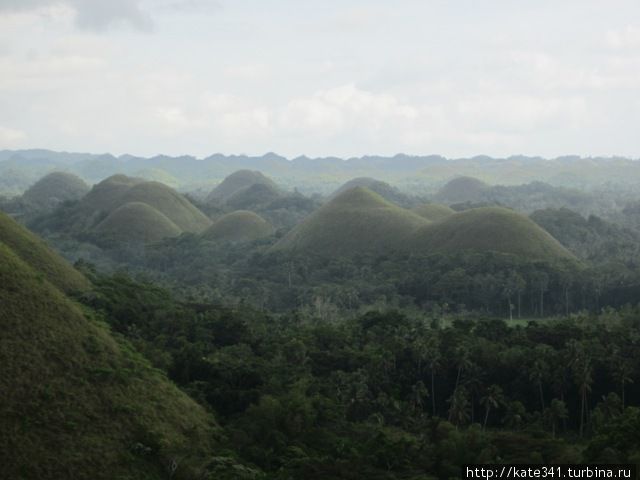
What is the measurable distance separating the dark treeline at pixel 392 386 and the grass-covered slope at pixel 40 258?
7.62 ft

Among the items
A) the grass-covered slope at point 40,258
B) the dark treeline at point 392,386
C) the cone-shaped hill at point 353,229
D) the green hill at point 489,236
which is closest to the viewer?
the dark treeline at point 392,386

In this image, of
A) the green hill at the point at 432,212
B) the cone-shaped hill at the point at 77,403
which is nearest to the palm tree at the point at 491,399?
the cone-shaped hill at the point at 77,403

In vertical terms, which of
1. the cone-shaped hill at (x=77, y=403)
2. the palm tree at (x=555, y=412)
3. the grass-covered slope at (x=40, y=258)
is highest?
the grass-covered slope at (x=40, y=258)

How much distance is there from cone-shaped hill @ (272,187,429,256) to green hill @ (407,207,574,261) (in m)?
4.69

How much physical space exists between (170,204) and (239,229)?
25.7 metres

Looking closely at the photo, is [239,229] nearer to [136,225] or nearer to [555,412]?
[136,225]

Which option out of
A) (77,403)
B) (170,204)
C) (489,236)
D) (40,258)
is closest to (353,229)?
(489,236)

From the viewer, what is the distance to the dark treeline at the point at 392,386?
120ft

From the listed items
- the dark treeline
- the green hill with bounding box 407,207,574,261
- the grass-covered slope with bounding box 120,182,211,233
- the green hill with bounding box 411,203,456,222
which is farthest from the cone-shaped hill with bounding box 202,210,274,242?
the dark treeline

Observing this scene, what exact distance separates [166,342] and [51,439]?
683 inches

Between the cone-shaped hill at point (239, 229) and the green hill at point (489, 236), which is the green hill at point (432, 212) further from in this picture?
the cone-shaped hill at point (239, 229)

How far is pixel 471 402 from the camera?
49844 mm

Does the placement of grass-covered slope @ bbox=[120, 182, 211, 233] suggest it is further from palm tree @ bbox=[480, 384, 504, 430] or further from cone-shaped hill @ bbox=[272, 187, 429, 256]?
palm tree @ bbox=[480, 384, 504, 430]

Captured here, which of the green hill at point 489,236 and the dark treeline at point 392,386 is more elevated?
the green hill at point 489,236
